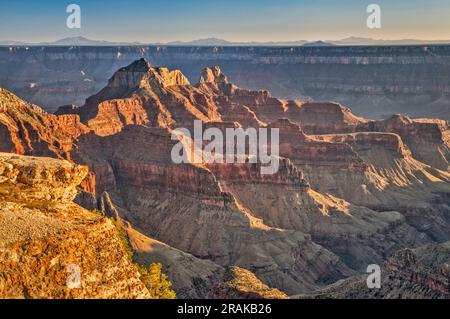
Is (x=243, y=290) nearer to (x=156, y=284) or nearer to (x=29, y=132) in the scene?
(x=156, y=284)

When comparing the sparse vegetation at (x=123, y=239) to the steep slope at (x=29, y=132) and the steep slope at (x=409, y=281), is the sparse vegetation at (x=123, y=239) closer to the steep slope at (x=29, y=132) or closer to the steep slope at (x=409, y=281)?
the steep slope at (x=409, y=281)

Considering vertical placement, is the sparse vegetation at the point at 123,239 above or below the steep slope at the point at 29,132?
below

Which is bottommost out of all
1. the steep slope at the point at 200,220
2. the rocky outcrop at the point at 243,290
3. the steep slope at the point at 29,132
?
the steep slope at the point at 200,220

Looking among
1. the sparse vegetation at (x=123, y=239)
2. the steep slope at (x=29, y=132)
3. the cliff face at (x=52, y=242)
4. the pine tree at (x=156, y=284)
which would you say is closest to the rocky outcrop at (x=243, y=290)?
the pine tree at (x=156, y=284)

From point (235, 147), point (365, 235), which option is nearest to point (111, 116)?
point (235, 147)

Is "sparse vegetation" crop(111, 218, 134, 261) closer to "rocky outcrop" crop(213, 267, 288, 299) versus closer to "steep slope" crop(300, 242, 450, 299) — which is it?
"rocky outcrop" crop(213, 267, 288, 299)

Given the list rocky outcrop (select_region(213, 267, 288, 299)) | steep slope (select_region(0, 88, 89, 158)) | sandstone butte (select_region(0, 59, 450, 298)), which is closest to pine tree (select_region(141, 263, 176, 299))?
sandstone butte (select_region(0, 59, 450, 298))
